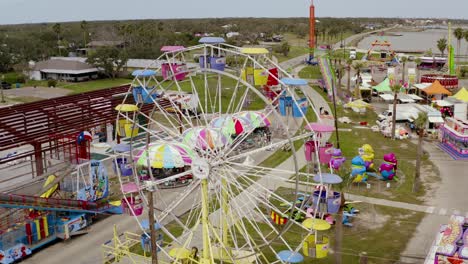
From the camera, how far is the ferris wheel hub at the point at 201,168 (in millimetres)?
18562

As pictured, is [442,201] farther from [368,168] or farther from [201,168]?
[201,168]

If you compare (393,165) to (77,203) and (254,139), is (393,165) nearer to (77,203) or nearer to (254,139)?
(254,139)

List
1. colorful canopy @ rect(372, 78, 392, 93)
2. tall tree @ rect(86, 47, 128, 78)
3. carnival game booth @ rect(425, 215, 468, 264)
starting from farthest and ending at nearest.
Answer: tall tree @ rect(86, 47, 128, 78) → colorful canopy @ rect(372, 78, 392, 93) → carnival game booth @ rect(425, 215, 468, 264)

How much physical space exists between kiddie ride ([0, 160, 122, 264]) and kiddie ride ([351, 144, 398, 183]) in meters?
15.2

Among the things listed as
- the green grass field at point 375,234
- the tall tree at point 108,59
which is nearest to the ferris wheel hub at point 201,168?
the green grass field at point 375,234

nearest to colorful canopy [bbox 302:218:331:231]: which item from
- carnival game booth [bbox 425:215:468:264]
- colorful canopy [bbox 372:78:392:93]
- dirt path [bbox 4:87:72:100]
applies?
carnival game booth [bbox 425:215:468:264]

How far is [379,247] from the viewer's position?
2489 cm

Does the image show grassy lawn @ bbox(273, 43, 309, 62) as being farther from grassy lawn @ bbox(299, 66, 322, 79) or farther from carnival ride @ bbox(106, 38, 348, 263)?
A: carnival ride @ bbox(106, 38, 348, 263)

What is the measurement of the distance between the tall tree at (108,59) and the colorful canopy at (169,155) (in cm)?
6251

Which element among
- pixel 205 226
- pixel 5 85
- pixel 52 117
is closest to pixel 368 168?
pixel 205 226

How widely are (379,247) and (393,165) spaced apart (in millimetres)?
10600

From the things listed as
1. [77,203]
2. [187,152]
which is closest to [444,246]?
[187,152]

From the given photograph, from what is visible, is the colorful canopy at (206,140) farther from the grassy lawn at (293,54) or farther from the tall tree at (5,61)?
the grassy lawn at (293,54)

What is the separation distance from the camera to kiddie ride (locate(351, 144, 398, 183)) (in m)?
33.5
